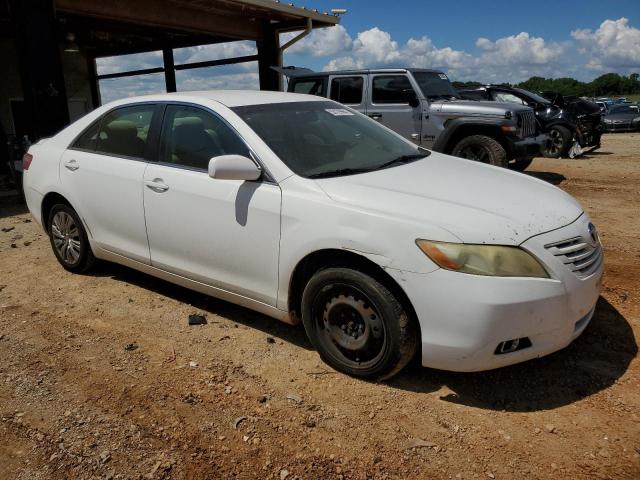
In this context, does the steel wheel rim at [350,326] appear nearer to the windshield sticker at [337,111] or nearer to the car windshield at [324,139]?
the car windshield at [324,139]

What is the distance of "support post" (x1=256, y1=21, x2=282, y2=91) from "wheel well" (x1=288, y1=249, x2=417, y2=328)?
10454 millimetres

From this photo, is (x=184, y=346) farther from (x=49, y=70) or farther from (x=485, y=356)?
(x=49, y=70)

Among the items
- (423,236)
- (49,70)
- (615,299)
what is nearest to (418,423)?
(423,236)

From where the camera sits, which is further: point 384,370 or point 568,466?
point 384,370

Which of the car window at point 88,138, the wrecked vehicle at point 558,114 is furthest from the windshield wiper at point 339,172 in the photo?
the wrecked vehicle at point 558,114

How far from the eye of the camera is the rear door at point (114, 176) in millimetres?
4000

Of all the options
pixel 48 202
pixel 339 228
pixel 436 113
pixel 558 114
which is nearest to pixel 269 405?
pixel 339 228

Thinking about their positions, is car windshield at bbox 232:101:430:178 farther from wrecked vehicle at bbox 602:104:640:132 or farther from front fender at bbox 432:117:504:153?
wrecked vehicle at bbox 602:104:640:132

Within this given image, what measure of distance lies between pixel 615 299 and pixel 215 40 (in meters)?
12.2

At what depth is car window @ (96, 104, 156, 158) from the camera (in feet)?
13.3

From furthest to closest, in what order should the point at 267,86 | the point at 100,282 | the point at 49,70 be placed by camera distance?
the point at 267,86, the point at 49,70, the point at 100,282

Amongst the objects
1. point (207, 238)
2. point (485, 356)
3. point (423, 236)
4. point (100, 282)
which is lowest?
point (100, 282)

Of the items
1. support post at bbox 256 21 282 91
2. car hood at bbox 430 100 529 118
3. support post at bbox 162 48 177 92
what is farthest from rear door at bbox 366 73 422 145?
support post at bbox 162 48 177 92

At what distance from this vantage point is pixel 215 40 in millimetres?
A: 13766
